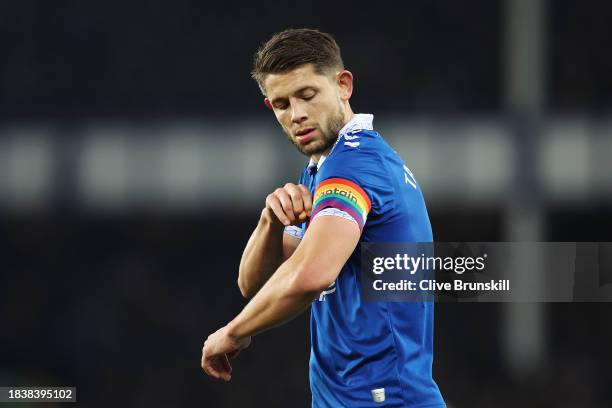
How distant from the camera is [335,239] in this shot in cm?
212

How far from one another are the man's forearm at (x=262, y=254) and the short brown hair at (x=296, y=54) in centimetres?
44

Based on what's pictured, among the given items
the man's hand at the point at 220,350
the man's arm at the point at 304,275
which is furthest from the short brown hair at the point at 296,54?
the man's hand at the point at 220,350

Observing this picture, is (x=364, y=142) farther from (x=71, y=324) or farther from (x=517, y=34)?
(x=71, y=324)

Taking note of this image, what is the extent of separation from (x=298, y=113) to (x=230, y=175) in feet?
22.6

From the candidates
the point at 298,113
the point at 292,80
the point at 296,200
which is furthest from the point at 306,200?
the point at 292,80

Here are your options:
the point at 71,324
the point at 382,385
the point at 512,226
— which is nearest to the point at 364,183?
the point at 382,385

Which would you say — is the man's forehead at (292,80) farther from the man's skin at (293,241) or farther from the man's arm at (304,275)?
the man's arm at (304,275)

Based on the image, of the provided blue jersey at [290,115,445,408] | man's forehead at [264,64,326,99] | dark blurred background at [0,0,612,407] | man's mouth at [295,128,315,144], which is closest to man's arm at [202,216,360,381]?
blue jersey at [290,115,445,408]

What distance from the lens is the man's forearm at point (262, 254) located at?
263cm

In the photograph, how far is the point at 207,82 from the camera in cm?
977

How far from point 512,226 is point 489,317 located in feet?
5.19

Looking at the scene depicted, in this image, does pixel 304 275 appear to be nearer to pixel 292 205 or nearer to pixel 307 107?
pixel 292 205

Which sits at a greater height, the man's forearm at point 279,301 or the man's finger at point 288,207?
the man's finger at point 288,207

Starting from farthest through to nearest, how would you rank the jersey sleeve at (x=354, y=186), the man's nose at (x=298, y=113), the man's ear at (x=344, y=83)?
the man's ear at (x=344, y=83) < the man's nose at (x=298, y=113) < the jersey sleeve at (x=354, y=186)
